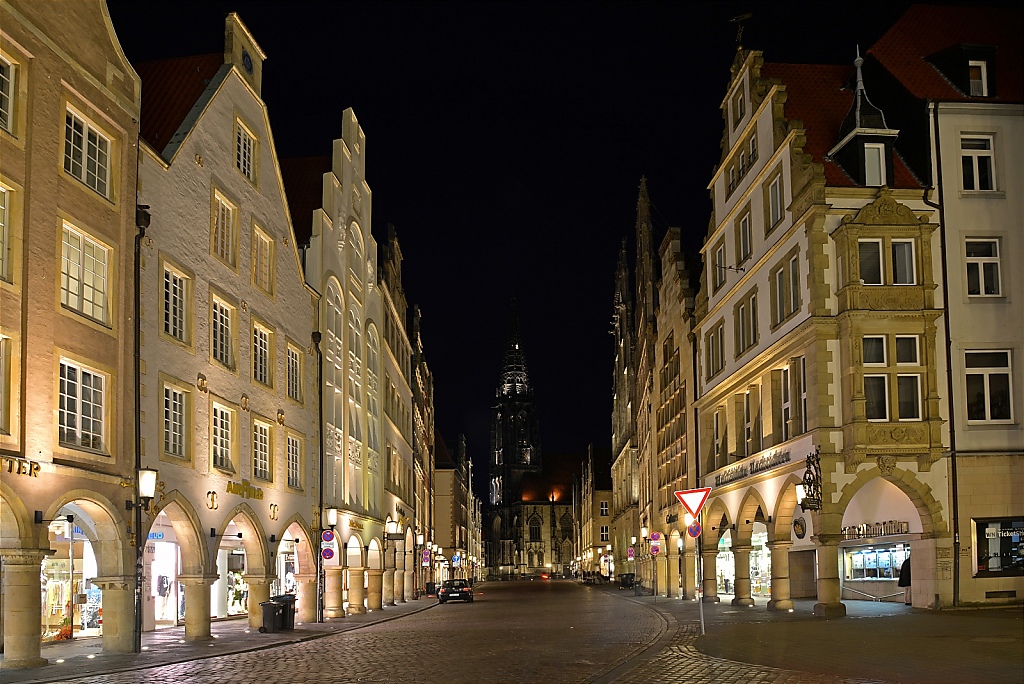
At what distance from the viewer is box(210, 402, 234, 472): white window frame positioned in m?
29.6

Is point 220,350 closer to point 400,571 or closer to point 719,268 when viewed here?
point 719,268

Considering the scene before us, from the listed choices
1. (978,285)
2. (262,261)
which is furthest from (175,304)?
(978,285)

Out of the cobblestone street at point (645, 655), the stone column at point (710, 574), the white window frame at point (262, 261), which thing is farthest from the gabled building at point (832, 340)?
the white window frame at point (262, 261)

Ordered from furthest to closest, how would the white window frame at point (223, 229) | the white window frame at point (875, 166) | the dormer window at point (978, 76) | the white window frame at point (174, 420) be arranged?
the dormer window at point (978, 76), the white window frame at point (875, 166), the white window frame at point (223, 229), the white window frame at point (174, 420)

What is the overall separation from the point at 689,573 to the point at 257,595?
25508 millimetres

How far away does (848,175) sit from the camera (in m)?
33.8

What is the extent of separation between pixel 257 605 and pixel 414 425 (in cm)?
4227

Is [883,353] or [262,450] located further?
[262,450]

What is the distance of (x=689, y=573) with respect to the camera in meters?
53.0

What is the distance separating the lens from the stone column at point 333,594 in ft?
132

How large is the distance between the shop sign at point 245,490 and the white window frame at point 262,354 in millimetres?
3119

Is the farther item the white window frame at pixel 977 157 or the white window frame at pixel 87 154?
the white window frame at pixel 977 157

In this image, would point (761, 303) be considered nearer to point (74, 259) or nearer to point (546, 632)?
point (546, 632)

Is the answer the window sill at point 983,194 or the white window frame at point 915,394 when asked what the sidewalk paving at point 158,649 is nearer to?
the white window frame at point 915,394
